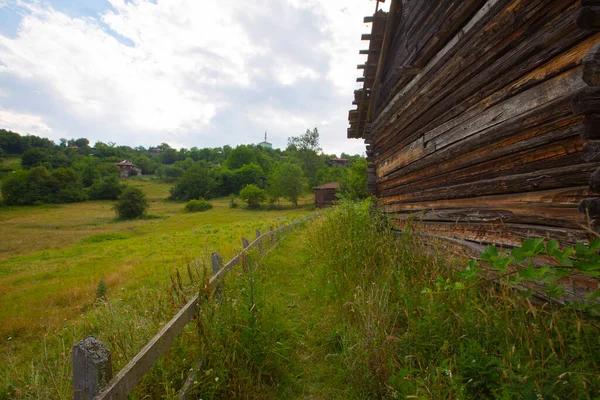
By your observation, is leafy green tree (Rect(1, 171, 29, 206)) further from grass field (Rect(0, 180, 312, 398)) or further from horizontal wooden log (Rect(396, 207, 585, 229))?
horizontal wooden log (Rect(396, 207, 585, 229))

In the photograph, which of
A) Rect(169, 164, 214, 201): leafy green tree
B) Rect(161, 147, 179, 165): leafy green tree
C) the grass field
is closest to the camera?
the grass field

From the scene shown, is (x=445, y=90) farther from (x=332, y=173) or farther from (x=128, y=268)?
(x=332, y=173)

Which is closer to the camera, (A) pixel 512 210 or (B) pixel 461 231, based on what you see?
(A) pixel 512 210

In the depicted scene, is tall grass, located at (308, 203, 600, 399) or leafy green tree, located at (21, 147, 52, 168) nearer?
tall grass, located at (308, 203, 600, 399)

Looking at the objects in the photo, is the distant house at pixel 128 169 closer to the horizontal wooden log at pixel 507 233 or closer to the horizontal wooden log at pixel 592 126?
the horizontal wooden log at pixel 507 233

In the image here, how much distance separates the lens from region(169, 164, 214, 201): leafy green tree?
66.9 meters

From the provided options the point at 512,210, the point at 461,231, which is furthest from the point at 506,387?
the point at 461,231

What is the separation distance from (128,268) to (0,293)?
14.1 feet

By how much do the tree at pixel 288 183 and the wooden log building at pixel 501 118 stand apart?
43.4 m

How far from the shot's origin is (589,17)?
5.51 feet

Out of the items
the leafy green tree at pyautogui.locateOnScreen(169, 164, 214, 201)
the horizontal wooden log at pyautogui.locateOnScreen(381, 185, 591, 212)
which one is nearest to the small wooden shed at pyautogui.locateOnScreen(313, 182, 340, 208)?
the horizontal wooden log at pyautogui.locateOnScreen(381, 185, 591, 212)

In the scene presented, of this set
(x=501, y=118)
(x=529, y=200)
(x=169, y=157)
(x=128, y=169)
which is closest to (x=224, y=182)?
(x=128, y=169)

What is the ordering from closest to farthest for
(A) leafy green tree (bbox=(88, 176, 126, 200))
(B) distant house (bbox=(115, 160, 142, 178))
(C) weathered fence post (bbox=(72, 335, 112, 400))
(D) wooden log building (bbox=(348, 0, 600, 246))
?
(C) weathered fence post (bbox=(72, 335, 112, 400)) → (D) wooden log building (bbox=(348, 0, 600, 246)) → (A) leafy green tree (bbox=(88, 176, 126, 200)) → (B) distant house (bbox=(115, 160, 142, 178))

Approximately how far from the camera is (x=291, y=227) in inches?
559
